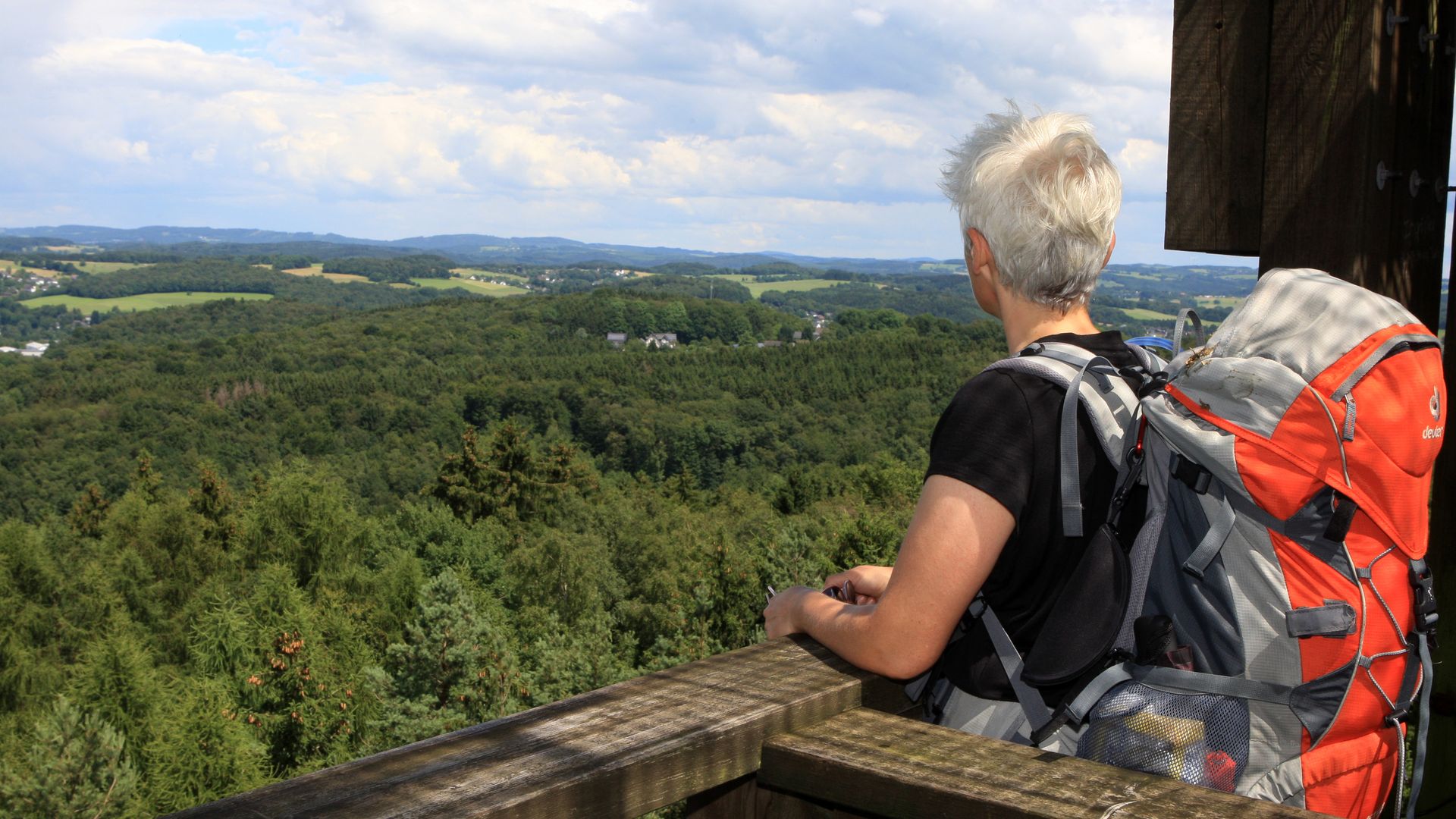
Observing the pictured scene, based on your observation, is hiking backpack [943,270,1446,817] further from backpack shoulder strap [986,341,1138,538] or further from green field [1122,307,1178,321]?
green field [1122,307,1178,321]

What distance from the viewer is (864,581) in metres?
1.56

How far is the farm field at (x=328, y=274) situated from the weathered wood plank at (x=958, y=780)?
156563 millimetres

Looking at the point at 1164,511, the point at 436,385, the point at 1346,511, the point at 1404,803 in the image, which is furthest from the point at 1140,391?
the point at 436,385

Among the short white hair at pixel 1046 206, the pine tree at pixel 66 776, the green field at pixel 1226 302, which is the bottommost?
the pine tree at pixel 66 776

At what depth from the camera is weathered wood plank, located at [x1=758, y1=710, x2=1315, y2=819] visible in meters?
0.92

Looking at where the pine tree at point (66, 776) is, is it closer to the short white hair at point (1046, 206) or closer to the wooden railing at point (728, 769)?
the wooden railing at point (728, 769)

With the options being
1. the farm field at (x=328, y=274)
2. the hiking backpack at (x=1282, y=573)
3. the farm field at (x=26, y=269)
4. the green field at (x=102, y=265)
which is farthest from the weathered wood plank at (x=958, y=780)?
the green field at (x=102, y=265)

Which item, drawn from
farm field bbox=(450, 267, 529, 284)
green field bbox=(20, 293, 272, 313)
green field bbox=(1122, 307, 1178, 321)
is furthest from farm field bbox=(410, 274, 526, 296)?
green field bbox=(1122, 307, 1178, 321)

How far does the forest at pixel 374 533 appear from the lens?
22.6 metres

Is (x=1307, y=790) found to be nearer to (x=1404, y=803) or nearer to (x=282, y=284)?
(x=1404, y=803)

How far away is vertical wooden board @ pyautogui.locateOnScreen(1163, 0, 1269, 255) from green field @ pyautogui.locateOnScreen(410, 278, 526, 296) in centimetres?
13729

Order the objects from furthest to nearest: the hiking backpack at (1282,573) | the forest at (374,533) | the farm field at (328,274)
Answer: the farm field at (328,274) → the forest at (374,533) → the hiking backpack at (1282,573)

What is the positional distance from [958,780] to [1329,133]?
1025 millimetres

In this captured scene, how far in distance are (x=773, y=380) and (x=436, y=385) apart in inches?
943
